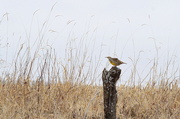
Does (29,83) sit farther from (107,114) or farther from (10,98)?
(107,114)

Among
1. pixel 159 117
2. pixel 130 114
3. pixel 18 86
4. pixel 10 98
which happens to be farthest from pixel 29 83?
pixel 159 117

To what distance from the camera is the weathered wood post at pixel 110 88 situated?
9.39 feet

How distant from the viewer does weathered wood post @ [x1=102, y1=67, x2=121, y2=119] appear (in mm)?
2863

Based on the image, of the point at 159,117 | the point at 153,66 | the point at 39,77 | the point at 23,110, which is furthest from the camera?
the point at 153,66

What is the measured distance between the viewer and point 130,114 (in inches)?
156

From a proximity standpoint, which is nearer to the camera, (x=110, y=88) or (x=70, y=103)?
(x=110, y=88)

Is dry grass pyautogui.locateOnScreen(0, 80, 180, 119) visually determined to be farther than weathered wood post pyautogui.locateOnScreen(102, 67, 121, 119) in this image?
Yes

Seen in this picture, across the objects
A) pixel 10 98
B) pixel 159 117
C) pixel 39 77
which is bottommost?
pixel 159 117

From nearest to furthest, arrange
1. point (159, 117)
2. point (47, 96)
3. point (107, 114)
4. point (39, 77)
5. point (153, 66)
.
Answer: point (107, 114) < point (159, 117) < point (47, 96) < point (39, 77) < point (153, 66)

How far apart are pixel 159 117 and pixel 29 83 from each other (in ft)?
6.57

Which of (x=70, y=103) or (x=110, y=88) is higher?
(x=110, y=88)

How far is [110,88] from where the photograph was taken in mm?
2900

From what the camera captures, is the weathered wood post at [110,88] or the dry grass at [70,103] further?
the dry grass at [70,103]

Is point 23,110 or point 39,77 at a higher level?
point 39,77
